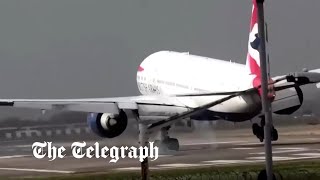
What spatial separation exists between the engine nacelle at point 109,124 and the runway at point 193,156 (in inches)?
111

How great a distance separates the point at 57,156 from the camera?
64.6 metres

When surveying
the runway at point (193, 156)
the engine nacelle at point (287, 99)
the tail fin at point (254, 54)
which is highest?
the tail fin at point (254, 54)

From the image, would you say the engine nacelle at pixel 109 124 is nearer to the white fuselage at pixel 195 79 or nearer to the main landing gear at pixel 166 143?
the main landing gear at pixel 166 143

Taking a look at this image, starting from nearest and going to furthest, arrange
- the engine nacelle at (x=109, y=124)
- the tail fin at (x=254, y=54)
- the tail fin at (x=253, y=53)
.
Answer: the tail fin at (x=254, y=54) → the tail fin at (x=253, y=53) → the engine nacelle at (x=109, y=124)

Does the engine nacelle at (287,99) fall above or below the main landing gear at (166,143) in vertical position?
above

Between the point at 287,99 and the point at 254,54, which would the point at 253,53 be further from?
the point at 287,99

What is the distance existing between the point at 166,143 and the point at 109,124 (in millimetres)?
4744

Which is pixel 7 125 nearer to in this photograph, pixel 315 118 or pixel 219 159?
pixel 315 118

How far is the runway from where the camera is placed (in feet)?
184

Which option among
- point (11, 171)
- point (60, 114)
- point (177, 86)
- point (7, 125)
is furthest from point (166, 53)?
point (11, 171)

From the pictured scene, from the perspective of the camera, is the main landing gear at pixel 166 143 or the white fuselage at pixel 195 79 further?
the main landing gear at pixel 166 143

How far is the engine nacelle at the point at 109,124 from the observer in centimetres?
6640

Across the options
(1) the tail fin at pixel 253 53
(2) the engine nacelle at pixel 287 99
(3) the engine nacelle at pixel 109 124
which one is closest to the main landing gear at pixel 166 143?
(3) the engine nacelle at pixel 109 124

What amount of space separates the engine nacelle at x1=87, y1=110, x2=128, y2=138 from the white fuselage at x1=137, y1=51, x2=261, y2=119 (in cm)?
552
